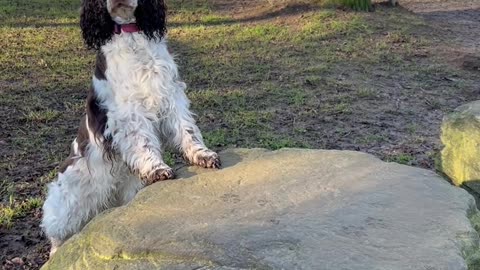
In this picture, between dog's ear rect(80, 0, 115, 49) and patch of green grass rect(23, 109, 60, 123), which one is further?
patch of green grass rect(23, 109, 60, 123)

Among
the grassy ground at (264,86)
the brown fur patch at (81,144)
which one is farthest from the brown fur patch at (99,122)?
the grassy ground at (264,86)

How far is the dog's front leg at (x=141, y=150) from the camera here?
3.74 metres

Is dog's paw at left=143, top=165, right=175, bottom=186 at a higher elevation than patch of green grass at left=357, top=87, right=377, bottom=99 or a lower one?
higher

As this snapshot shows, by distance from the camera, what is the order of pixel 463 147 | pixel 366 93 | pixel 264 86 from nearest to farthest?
pixel 463 147
pixel 366 93
pixel 264 86

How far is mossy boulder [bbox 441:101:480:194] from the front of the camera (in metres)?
4.12

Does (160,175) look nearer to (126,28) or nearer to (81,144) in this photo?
(81,144)

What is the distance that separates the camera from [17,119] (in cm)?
675

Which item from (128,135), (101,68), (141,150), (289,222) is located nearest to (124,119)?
(128,135)

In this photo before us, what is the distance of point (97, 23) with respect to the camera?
3.97m

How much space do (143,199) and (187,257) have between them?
0.76 m

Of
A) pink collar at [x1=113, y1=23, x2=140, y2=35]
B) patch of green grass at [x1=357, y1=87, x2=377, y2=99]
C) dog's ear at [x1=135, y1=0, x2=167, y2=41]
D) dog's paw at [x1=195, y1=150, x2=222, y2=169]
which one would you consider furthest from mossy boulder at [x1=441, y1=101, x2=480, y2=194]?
patch of green grass at [x1=357, y1=87, x2=377, y2=99]

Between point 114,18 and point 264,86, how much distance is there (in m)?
4.01

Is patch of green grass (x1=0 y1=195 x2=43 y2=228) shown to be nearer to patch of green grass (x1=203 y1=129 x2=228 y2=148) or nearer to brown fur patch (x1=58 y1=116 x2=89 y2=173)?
brown fur patch (x1=58 y1=116 x2=89 y2=173)

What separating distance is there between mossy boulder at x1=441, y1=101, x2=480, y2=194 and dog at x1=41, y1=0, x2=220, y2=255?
1562mm
